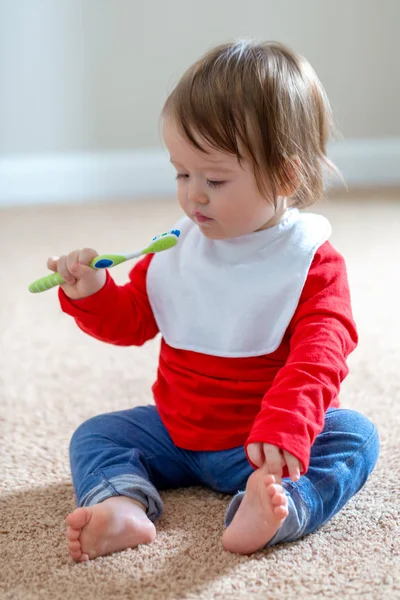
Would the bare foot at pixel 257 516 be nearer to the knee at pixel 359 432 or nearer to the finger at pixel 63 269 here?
the knee at pixel 359 432

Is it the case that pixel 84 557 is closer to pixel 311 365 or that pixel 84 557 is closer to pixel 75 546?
pixel 75 546

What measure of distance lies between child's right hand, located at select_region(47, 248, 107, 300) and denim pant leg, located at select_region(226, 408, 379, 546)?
0.90 ft

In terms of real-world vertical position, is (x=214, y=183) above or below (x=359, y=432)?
above

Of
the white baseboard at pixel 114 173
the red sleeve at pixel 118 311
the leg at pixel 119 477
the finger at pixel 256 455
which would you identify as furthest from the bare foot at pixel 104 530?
the white baseboard at pixel 114 173

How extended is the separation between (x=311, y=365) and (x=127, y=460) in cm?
22

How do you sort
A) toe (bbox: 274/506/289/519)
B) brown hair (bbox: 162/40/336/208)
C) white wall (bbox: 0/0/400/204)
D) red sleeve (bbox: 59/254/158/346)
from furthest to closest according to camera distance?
white wall (bbox: 0/0/400/204)
red sleeve (bbox: 59/254/158/346)
brown hair (bbox: 162/40/336/208)
toe (bbox: 274/506/289/519)

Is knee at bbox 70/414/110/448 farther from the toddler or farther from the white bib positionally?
the white bib

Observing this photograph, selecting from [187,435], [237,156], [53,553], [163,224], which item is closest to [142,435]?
[187,435]

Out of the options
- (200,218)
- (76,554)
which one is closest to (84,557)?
(76,554)

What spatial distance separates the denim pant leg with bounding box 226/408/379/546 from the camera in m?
0.77

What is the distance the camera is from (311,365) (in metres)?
0.78

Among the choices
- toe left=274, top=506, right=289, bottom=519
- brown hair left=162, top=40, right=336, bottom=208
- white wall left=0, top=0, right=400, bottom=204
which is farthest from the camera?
white wall left=0, top=0, right=400, bottom=204

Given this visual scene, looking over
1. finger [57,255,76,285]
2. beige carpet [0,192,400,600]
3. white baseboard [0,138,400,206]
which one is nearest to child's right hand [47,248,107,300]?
finger [57,255,76,285]

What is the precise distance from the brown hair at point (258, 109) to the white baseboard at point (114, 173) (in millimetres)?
1750
